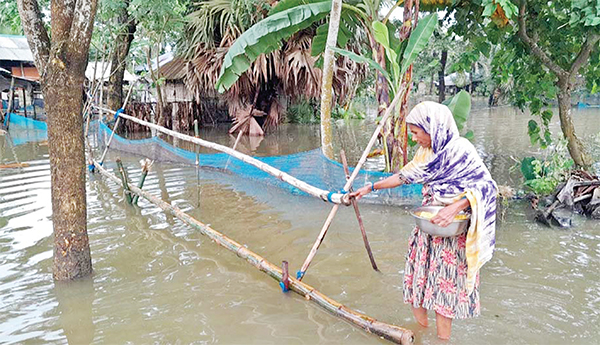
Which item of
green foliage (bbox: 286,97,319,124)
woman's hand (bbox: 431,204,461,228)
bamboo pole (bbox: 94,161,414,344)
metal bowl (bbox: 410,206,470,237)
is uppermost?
green foliage (bbox: 286,97,319,124)

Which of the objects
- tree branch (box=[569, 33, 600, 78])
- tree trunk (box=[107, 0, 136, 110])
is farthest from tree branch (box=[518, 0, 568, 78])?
tree trunk (box=[107, 0, 136, 110])

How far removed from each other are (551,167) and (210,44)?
948 cm

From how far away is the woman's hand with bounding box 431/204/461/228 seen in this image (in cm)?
235

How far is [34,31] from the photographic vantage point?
11.0 feet

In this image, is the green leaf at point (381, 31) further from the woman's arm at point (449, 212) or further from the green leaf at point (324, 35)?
the woman's arm at point (449, 212)

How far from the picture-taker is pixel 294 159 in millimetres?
6309

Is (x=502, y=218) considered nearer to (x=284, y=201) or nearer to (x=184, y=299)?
(x=284, y=201)

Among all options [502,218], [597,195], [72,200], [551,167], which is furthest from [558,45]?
[72,200]

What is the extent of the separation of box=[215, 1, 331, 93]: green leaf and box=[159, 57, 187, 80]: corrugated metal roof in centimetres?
867

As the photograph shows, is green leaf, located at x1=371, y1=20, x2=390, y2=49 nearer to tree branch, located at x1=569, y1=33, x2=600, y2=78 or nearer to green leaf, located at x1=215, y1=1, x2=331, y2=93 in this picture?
green leaf, located at x1=215, y1=1, x2=331, y2=93

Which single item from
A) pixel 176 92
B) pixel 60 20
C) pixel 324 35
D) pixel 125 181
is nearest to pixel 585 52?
pixel 324 35

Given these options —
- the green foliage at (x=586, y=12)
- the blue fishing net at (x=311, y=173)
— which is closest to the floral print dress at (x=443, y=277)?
the blue fishing net at (x=311, y=173)

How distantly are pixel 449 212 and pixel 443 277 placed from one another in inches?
16.8

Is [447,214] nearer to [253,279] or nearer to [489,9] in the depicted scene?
[253,279]
